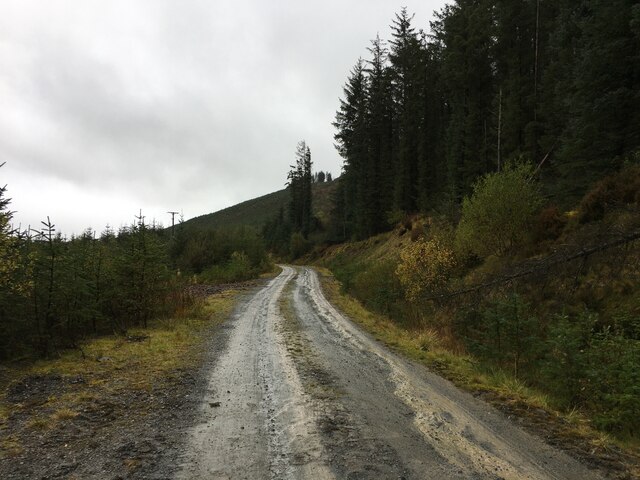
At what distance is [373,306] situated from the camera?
18891 mm

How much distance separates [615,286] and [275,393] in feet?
31.3

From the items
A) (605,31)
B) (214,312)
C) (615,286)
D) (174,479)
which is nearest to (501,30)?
(605,31)

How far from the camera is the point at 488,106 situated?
34.0m

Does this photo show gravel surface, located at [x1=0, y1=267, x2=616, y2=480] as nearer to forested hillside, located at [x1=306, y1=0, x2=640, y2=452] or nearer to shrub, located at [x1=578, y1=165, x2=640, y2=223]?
forested hillside, located at [x1=306, y1=0, x2=640, y2=452]

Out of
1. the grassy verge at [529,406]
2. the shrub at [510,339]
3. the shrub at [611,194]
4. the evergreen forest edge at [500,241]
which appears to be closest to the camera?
the grassy verge at [529,406]

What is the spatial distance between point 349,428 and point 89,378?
503 cm

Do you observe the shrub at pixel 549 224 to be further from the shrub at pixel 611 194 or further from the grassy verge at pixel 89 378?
the grassy verge at pixel 89 378

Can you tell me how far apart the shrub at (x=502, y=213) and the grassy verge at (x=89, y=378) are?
39.3 ft

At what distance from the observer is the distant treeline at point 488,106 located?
16.8 m

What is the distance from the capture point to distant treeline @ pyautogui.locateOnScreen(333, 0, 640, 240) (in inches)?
661

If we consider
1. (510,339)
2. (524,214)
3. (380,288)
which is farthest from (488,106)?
(510,339)

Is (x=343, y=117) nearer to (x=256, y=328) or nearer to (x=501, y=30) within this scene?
(x=501, y=30)

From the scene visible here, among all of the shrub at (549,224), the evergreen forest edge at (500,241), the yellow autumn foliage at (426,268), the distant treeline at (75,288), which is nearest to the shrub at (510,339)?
the evergreen forest edge at (500,241)

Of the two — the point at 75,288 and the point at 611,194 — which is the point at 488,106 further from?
the point at 75,288
